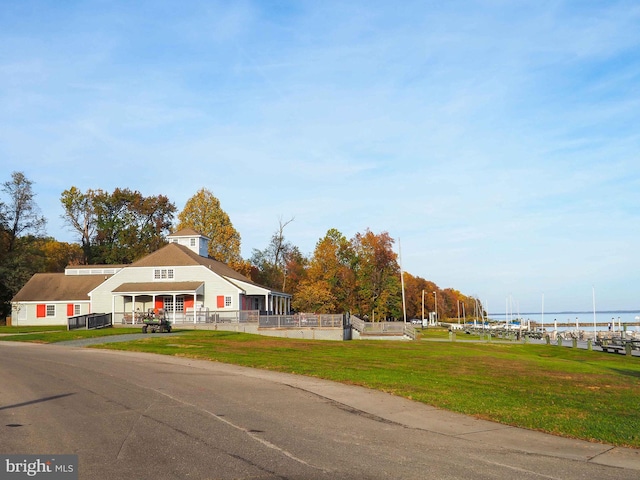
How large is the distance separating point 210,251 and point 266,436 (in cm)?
7275

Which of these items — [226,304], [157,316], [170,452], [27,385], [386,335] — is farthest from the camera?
[226,304]

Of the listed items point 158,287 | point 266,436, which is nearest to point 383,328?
point 158,287

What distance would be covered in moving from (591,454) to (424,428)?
3021 mm

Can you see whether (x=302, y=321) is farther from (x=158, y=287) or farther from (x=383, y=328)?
(x=158, y=287)

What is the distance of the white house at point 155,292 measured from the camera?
5472 cm

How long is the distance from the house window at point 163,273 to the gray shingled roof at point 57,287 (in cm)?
930

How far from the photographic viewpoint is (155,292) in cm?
5391

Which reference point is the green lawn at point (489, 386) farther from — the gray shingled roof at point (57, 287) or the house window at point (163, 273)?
the gray shingled roof at point (57, 287)

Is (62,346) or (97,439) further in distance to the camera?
(62,346)

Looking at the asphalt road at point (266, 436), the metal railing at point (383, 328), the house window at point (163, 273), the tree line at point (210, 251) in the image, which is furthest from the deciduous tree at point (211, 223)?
the asphalt road at point (266, 436)

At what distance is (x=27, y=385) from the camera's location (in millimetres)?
16109

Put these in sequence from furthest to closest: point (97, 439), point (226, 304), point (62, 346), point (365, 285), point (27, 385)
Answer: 1. point (365, 285)
2. point (226, 304)
3. point (62, 346)
4. point (27, 385)
5. point (97, 439)

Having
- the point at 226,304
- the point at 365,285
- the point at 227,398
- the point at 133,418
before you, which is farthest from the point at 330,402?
the point at 365,285

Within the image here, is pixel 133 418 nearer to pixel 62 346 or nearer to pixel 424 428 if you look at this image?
pixel 424 428
